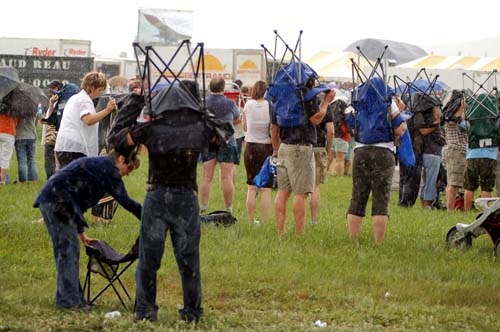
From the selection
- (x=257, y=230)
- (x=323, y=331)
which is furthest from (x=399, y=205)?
(x=323, y=331)

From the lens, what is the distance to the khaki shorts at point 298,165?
38.6ft

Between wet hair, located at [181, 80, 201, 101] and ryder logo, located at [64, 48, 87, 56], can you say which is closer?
wet hair, located at [181, 80, 201, 101]

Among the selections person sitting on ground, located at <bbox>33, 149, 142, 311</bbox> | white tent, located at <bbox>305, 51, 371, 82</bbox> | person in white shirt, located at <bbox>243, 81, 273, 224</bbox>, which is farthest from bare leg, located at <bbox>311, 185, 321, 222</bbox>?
white tent, located at <bbox>305, 51, 371, 82</bbox>

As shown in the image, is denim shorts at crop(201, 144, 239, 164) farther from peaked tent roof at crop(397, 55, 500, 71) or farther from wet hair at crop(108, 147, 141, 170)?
peaked tent roof at crop(397, 55, 500, 71)

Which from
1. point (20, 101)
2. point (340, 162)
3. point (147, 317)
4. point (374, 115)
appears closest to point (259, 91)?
point (374, 115)

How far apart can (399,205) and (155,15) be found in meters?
26.3

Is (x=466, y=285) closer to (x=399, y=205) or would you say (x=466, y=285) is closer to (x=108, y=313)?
(x=108, y=313)

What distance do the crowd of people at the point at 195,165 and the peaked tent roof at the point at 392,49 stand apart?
40738mm

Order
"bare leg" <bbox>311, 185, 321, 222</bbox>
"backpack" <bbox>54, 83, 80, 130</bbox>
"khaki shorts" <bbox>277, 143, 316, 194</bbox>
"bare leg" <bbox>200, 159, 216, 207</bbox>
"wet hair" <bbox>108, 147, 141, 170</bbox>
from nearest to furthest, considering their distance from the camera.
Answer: "wet hair" <bbox>108, 147, 141, 170</bbox> → "khaki shorts" <bbox>277, 143, 316, 194</bbox> → "bare leg" <bbox>311, 185, 321, 222</bbox> → "bare leg" <bbox>200, 159, 216, 207</bbox> → "backpack" <bbox>54, 83, 80, 130</bbox>

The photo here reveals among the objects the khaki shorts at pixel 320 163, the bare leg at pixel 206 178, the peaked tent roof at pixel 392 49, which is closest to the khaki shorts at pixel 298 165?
the khaki shorts at pixel 320 163

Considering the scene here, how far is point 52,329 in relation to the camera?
7.73 meters

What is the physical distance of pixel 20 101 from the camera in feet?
58.4

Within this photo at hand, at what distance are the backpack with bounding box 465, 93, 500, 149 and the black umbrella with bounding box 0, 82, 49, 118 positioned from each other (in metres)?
7.50

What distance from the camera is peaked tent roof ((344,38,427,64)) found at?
197 feet
